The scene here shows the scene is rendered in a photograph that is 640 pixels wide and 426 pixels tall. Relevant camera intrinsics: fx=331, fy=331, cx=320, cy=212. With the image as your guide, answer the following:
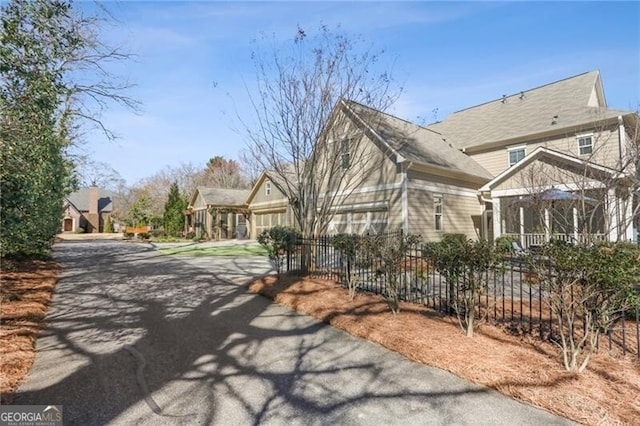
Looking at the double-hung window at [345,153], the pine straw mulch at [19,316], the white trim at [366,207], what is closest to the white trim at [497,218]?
the white trim at [366,207]

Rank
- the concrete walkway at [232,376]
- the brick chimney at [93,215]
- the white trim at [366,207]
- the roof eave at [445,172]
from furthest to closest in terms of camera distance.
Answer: the brick chimney at [93,215], the white trim at [366,207], the roof eave at [445,172], the concrete walkway at [232,376]

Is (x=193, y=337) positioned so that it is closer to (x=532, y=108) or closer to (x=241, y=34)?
(x=241, y=34)

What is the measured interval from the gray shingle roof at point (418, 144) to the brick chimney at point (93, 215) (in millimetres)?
46449

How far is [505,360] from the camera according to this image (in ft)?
12.7

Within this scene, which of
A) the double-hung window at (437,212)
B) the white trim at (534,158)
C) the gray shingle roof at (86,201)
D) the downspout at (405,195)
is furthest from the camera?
the gray shingle roof at (86,201)

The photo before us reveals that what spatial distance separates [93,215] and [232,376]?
53.0 metres

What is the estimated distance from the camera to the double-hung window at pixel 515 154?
1764cm

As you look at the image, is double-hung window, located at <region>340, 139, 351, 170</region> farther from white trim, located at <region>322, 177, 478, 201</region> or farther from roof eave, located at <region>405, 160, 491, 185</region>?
roof eave, located at <region>405, 160, 491, 185</region>

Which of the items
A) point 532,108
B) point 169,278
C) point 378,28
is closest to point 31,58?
point 169,278

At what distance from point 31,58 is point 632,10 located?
46.9ft

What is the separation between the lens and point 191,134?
1505 cm

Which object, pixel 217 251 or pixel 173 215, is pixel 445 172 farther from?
pixel 173 215

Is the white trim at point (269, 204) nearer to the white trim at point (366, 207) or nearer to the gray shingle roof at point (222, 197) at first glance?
the gray shingle roof at point (222, 197)

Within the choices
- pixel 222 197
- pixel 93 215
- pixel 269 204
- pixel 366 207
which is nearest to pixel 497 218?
pixel 366 207
